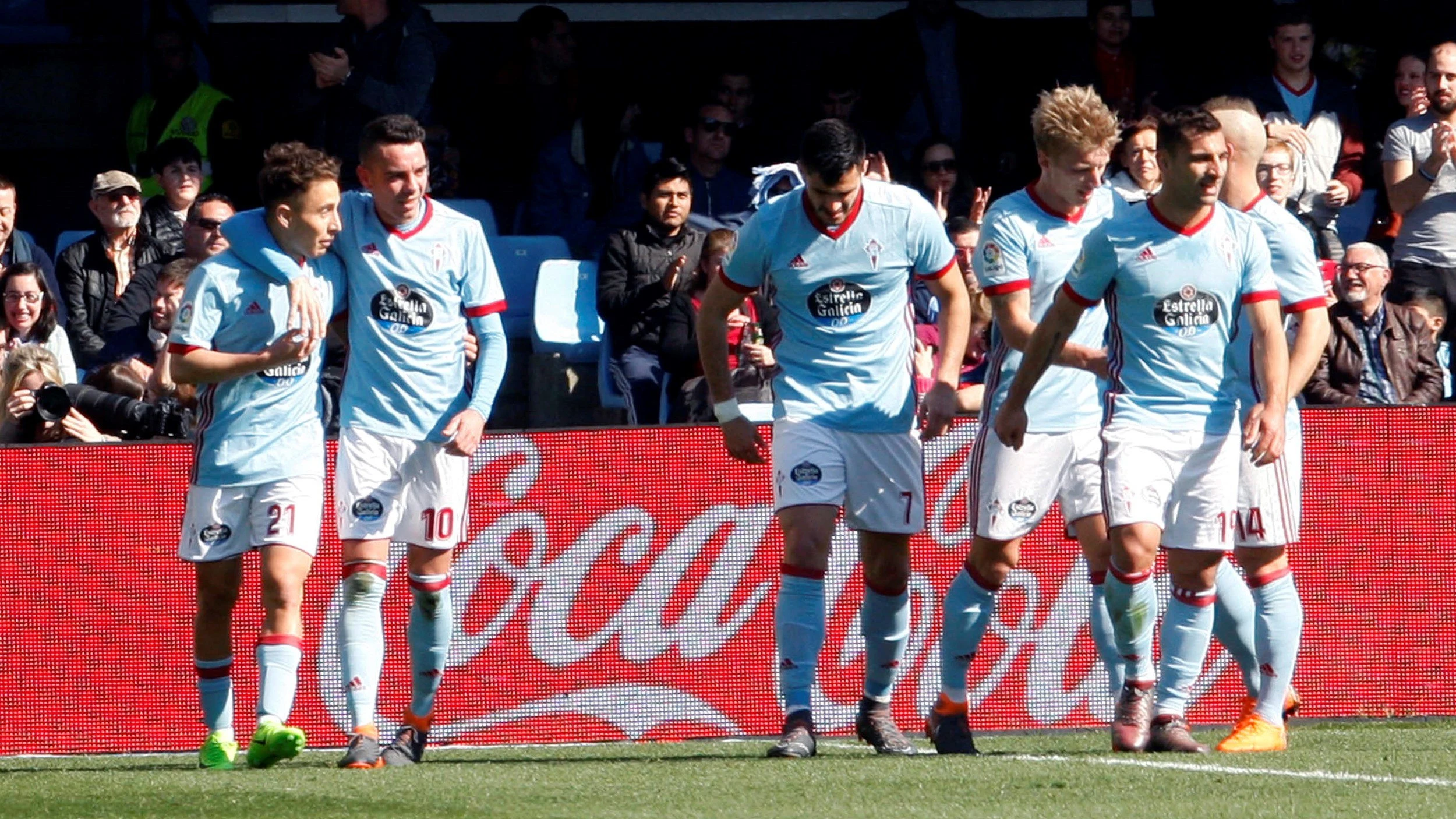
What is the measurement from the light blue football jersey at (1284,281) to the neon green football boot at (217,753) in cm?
327

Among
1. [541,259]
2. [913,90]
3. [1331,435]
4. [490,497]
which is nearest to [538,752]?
[490,497]

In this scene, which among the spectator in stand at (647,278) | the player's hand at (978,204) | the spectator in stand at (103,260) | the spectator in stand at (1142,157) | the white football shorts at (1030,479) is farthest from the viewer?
the player's hand at (978,204)

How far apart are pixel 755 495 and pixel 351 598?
6.54ft

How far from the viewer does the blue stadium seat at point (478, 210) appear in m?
12.2

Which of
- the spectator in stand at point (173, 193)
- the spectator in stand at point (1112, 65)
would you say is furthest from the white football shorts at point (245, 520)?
the spectator in stand at point (1112, 65)

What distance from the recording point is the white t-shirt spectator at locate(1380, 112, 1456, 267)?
11.0 m

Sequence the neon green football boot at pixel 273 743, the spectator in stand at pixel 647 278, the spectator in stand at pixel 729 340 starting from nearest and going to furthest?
the neon green football boot at pixel 273 743
the spectator in stand at pixel 729 340
the spectator in stand at pixel 647 278

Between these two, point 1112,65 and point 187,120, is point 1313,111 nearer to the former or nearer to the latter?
point 1112,65

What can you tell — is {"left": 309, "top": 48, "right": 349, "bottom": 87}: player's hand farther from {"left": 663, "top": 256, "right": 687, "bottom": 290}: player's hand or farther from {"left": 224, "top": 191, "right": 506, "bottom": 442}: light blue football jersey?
{"left": 224, "top": 191, "right": 506, "bottom": 442}: light blue football jersey

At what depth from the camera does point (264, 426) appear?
6.47 meters

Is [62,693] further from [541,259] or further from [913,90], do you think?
[913,90]

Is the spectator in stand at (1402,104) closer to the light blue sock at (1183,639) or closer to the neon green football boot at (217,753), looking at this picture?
the light blue sock at (1183,639)

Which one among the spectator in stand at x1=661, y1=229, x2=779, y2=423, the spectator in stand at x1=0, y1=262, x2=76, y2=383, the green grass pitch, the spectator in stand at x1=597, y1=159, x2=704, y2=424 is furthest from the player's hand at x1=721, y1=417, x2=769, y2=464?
the spectator in stand at x1=0, y1=262, x2=76, y2=383

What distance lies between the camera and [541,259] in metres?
11.9
